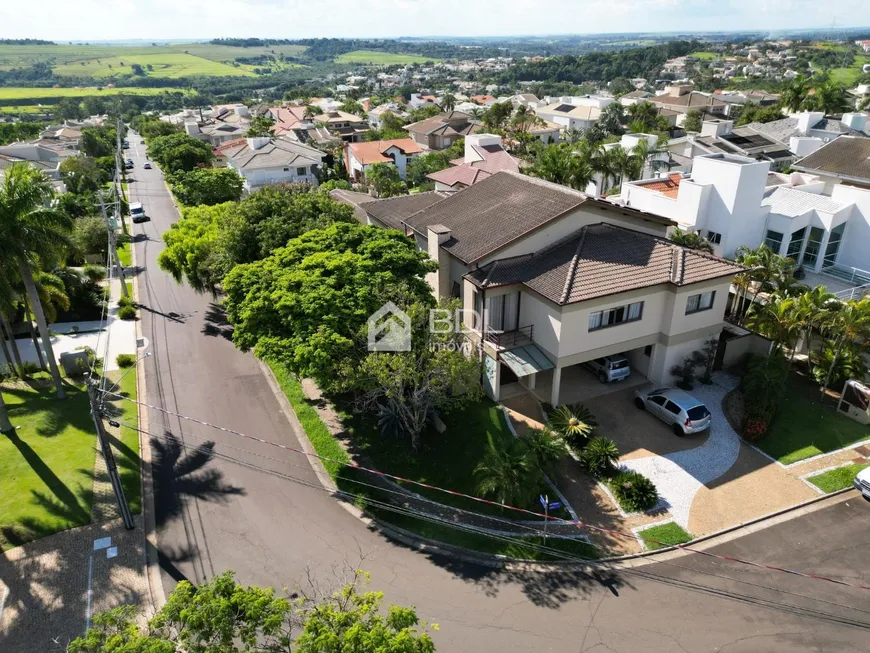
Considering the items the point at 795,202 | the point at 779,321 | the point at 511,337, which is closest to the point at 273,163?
the point at 511,337

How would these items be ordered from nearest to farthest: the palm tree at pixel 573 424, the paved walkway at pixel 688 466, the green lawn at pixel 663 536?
1. the green lawn at pixel 663 536
2. the paved walkway at pixel 688 466
3. the palm tree at pixel 573 424

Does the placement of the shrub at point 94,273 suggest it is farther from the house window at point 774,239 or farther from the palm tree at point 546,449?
the house window at point 774,239

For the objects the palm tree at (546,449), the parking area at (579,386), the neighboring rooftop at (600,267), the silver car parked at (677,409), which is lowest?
the parking area at (579,386)

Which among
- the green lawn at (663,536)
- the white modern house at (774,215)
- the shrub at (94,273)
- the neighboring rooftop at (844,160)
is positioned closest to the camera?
the green lawn at (663,536)

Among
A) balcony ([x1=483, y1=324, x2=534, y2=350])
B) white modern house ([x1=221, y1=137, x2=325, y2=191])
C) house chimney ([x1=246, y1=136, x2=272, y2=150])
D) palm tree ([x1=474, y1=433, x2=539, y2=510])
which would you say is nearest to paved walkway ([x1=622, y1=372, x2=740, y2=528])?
palm tree ([x1=474, y1=433, x2=539, y2=510])

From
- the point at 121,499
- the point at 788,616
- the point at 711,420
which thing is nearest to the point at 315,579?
the point at 121,499

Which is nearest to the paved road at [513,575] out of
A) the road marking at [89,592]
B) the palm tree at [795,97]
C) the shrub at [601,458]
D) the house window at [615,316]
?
the road marking at [89,592]

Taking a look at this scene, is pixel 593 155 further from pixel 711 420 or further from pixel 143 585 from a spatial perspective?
pixel 143 585
